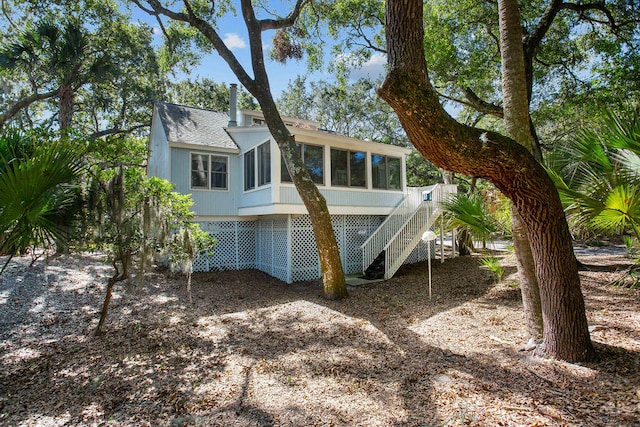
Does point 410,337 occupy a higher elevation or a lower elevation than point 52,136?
lower

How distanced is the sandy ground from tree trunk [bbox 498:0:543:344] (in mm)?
543

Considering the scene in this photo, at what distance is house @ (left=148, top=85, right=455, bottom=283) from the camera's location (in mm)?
10188

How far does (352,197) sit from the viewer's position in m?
11.1

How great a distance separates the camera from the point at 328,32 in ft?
39.1

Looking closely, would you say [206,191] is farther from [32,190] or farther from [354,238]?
[32,190]

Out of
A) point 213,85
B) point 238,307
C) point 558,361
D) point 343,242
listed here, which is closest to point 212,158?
point 343,242

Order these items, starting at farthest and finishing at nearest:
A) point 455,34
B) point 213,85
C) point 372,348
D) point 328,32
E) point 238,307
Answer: point 213,85 → point 328,32 → point 455,34 → point 238,307 → point 372,348

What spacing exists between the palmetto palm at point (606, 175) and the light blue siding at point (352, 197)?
22.3 ft

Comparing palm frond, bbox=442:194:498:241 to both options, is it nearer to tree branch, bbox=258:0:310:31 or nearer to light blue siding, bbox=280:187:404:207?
light blue siding, bbox=280:187:404:207

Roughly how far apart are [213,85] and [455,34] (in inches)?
760

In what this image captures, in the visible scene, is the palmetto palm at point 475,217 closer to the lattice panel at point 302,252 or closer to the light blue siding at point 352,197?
the light blue siding at point 352,197

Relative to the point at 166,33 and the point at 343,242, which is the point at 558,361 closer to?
the point at 343,242

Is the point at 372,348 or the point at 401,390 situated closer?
the point at 401,390

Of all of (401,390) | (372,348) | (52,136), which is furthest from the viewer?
(52,136)
